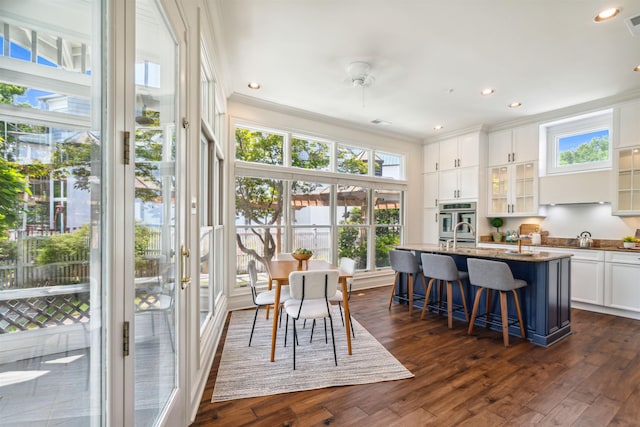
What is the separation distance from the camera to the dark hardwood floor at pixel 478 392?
75.7 inches

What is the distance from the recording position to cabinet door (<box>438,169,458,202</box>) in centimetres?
570

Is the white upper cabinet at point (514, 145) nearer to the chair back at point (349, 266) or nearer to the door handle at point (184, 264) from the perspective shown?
the chair back at point (349, 266)

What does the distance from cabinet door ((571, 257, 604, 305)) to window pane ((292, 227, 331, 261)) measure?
3.61m

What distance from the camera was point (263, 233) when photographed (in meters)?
4.43

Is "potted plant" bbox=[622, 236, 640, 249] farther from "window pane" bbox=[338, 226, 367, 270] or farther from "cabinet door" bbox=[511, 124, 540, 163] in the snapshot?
"window pane" bbox=[338, 226, 367, 270]

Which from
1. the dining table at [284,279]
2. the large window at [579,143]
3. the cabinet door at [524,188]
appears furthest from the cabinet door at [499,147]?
the dining table at [284,279]

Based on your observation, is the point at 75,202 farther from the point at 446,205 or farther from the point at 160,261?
the point at 446,205

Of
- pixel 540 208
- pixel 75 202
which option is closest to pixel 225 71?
pixel 75 202

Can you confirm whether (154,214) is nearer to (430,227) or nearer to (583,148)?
(430,227)

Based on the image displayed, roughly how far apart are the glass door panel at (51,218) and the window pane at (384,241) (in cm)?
515

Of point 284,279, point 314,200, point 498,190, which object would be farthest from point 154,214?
point 498,190

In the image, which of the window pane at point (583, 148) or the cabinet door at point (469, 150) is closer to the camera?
the window pane at point (583, 148)

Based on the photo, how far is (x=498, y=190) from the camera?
5324mm

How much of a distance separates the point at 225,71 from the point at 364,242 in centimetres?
358
